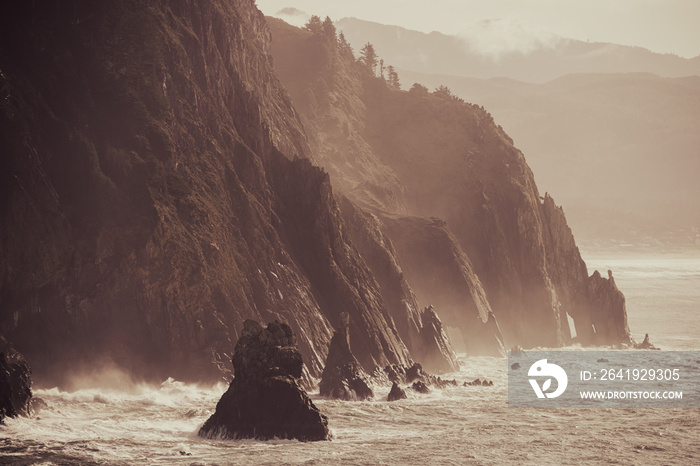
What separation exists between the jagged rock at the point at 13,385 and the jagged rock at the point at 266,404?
1503 cm

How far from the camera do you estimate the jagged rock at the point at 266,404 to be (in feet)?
282

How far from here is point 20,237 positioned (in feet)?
329

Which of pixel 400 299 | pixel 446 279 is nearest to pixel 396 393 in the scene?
pixel 400 299

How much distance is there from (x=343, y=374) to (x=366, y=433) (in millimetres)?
17971

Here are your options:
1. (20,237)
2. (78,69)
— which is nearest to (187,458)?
Result: (20,237)

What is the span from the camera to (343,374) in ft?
354

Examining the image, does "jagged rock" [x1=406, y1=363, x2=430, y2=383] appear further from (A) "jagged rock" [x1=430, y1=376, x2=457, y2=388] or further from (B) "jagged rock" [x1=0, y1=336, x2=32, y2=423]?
(B) "jagged rock" [x1=0, y1=336, x2=32, y2=423]

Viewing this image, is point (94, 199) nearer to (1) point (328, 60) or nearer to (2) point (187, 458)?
(2) point (187, 458)

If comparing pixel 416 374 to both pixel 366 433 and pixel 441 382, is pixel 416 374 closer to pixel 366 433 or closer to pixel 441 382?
pixel 441 382

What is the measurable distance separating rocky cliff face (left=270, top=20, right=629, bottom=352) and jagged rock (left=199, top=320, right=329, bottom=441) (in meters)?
63.3

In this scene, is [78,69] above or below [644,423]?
above

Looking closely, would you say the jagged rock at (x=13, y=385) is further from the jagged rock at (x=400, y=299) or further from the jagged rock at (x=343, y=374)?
the jagged rock at (x=400, y=299)

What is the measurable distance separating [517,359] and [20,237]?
74638 millimetres

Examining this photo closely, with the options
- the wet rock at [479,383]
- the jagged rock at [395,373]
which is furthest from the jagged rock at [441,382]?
the jagged rock at [395,373]
